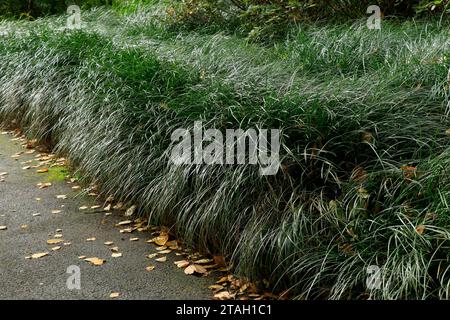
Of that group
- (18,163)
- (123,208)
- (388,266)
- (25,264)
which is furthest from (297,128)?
(18,163)

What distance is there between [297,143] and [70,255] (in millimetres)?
1754

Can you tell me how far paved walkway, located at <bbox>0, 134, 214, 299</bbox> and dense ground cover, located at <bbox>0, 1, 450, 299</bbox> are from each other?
1.00 ft

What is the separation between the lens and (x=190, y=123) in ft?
15.1

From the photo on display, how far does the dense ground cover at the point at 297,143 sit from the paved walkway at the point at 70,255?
12.0 inches

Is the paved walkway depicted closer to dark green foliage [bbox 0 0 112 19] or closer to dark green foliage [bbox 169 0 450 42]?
dark green foliage [bbox 169 0 450 42]

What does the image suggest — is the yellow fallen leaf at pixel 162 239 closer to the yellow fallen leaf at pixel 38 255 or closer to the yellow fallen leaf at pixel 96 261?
the yellow fallen leaf at pixel 96 261

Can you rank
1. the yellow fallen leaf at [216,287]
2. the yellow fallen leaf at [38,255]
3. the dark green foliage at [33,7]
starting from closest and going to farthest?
the yellow fallen leaf at [216,287] < the yellow fallen leaf at [38,255] < the dark green foliage at [33,7]

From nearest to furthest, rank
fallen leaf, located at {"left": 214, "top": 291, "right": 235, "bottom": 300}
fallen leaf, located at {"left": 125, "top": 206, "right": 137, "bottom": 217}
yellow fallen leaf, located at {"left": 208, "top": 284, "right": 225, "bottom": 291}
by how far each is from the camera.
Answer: fallen leaf, located at {"left": 214, "top": 291, "right": 235, "bottom": 300}, yellow fallen leaf, located at {"left": 208, "top": 284, "right": 225, "bottom": 291}, fallen leaf, located at {"left": 125, "top": 206, "right": 137, "bottom": 217}

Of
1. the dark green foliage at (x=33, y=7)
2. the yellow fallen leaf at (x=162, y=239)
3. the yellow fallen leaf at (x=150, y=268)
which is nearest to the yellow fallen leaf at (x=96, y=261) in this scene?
the yellow fallen leaf at (x=150, y=268)

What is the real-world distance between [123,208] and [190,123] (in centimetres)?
93

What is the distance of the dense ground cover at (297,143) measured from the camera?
3254 millimetres

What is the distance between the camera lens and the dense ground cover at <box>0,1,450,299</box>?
325 cm

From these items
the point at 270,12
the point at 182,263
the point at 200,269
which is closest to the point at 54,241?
the point at 182,263

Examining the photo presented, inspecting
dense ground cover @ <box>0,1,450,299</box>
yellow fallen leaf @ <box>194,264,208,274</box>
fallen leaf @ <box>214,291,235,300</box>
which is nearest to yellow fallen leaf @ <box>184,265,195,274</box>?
yellow fallen leaf @ <box>194,264,208,274</box>
